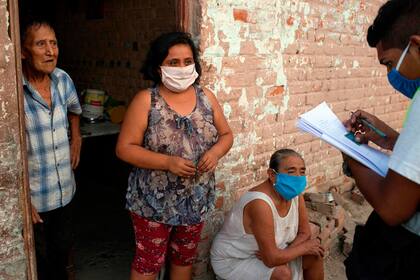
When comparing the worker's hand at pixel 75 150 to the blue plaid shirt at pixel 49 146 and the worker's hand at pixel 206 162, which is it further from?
the worker's hand at pixel 206 162

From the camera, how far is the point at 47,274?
258cm

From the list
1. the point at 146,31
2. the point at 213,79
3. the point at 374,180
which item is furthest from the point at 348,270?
the point at 146,31

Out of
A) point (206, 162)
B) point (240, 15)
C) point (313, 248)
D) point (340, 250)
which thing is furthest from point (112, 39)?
point (340, 250)

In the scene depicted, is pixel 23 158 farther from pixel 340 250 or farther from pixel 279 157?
pixel 340 250

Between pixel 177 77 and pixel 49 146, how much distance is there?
2.52ft

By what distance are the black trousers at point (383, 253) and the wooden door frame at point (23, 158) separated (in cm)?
145

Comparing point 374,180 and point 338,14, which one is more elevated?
point 338,14

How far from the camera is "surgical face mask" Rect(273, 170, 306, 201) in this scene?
2559 millimetres

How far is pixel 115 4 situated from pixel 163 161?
2690 millimetres

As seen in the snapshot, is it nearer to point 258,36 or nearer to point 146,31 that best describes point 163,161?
point 258,36

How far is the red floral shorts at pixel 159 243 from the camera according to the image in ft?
7.64

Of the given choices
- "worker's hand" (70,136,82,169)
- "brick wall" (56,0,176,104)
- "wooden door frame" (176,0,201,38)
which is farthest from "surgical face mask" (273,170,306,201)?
"brick wall" (56,0,176,104)

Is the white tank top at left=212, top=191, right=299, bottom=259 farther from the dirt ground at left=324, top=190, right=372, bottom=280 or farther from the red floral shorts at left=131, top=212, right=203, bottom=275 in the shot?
the dirt ground at left=324, top=190, right=372, bottom=280

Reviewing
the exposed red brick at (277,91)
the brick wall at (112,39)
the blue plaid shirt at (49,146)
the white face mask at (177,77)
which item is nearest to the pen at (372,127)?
the white face mask at (177,77)
